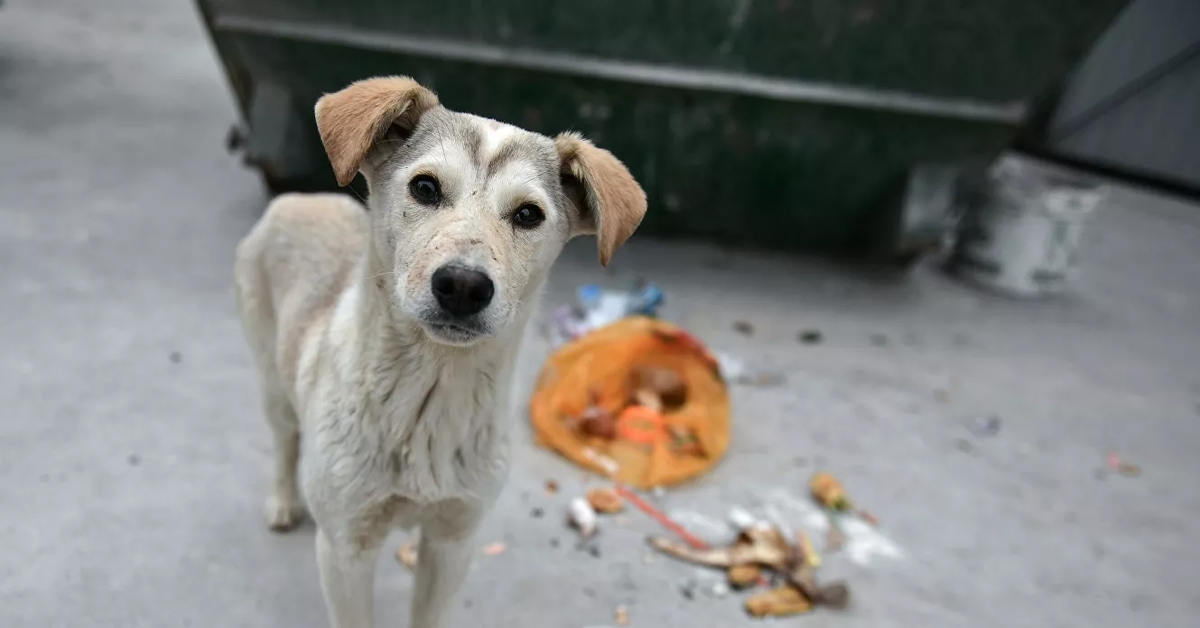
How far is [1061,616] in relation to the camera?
2.65 meters

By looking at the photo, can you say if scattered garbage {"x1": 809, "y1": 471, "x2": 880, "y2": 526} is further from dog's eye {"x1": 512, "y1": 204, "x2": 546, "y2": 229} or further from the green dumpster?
the green dumpster

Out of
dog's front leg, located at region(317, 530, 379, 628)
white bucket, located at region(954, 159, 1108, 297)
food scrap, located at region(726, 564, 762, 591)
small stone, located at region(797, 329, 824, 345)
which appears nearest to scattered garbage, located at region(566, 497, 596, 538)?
food scrap, located at region(726, 564, 762, 591)

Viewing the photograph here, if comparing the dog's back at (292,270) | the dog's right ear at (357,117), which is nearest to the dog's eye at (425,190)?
the dog's right ear at (357,117)

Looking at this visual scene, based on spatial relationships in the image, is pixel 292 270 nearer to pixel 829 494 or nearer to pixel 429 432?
pixel 429 432

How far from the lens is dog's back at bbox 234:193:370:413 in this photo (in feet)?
6.72

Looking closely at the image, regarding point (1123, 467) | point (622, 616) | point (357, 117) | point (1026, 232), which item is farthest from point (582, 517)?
point (1026, 232)

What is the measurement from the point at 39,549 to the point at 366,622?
111 cm

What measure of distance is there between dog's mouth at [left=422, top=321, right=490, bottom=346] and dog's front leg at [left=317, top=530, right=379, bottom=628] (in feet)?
1.85

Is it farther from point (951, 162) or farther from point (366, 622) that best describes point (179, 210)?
point (951, 162)

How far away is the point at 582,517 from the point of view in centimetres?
269

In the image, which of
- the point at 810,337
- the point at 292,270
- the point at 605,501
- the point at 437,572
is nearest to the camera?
the point at 437,572

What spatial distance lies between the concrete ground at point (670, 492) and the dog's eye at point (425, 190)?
1.29m

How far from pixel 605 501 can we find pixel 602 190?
57.3 inches

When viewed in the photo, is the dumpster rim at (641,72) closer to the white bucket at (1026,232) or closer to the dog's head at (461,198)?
the white bucket at (1026,232)
